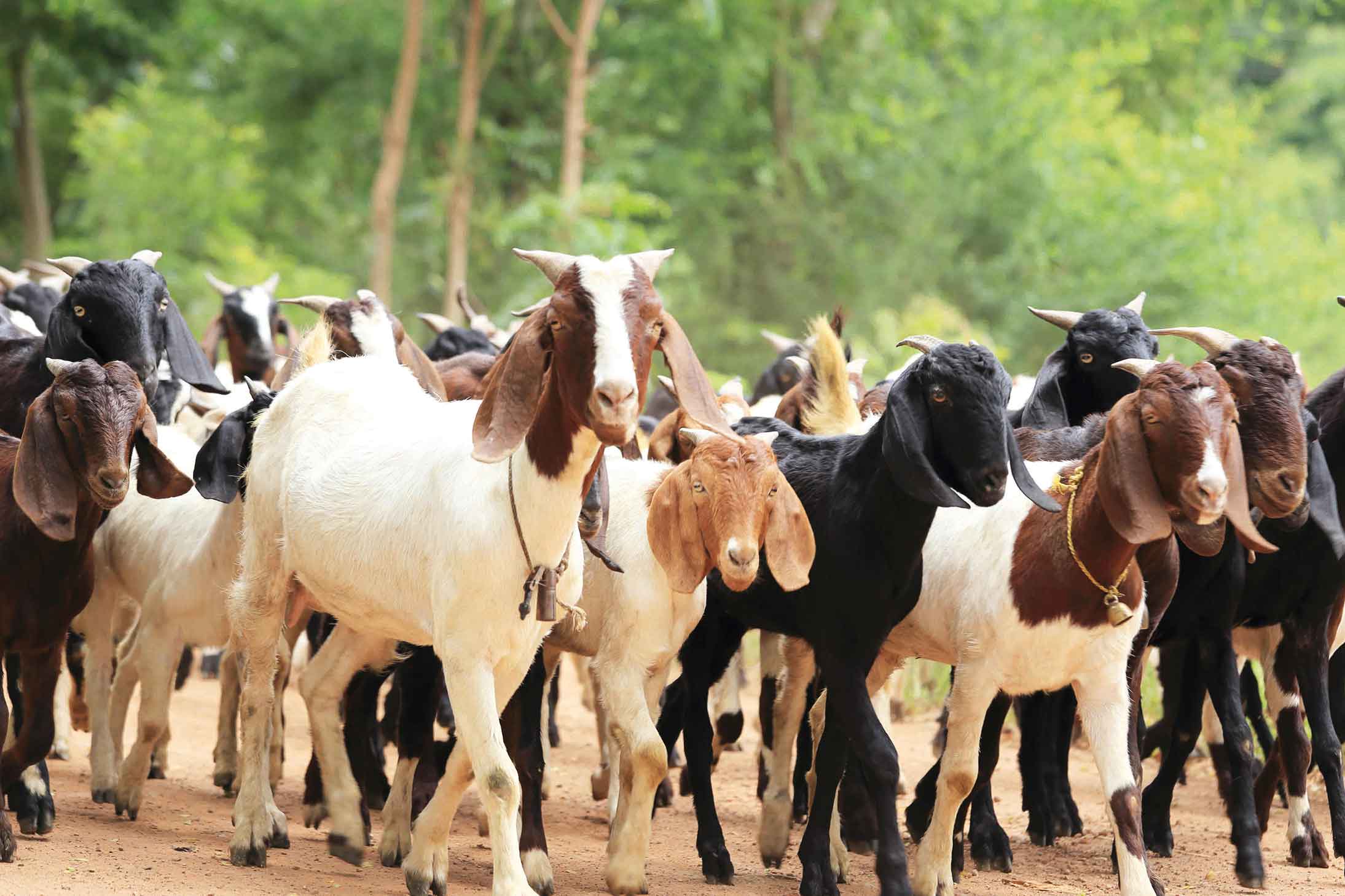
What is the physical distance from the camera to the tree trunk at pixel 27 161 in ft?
84.7

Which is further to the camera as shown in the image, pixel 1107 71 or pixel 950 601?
pixel 1107 71

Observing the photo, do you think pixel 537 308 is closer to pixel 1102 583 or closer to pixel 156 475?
pixel 156 475

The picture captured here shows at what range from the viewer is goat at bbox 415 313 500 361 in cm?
1147

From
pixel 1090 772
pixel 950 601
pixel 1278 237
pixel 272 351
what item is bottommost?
pixel 1090 772

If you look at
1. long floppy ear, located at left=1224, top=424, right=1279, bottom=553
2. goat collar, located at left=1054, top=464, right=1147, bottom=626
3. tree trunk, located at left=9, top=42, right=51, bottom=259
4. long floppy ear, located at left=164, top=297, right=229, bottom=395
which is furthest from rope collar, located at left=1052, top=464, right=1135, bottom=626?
tree trunk, located at left=9, top=42, right=51, bottom=259

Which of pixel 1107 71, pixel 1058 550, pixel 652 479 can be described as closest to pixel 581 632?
pixel 652 479

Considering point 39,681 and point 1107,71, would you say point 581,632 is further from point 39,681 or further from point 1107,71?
point 1107,71

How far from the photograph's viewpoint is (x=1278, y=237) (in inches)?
1029

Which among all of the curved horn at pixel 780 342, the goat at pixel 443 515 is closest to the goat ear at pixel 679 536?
the goat at pixel 443 515

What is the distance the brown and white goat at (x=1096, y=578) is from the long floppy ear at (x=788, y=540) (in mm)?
726

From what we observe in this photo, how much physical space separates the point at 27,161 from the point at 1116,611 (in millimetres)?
23378

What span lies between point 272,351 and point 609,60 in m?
18.6

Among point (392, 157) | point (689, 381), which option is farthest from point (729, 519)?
point (392, 157)

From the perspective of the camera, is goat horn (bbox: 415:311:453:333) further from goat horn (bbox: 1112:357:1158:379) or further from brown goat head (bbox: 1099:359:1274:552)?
brown goat head (bbox: 1099:359:1274:552)
